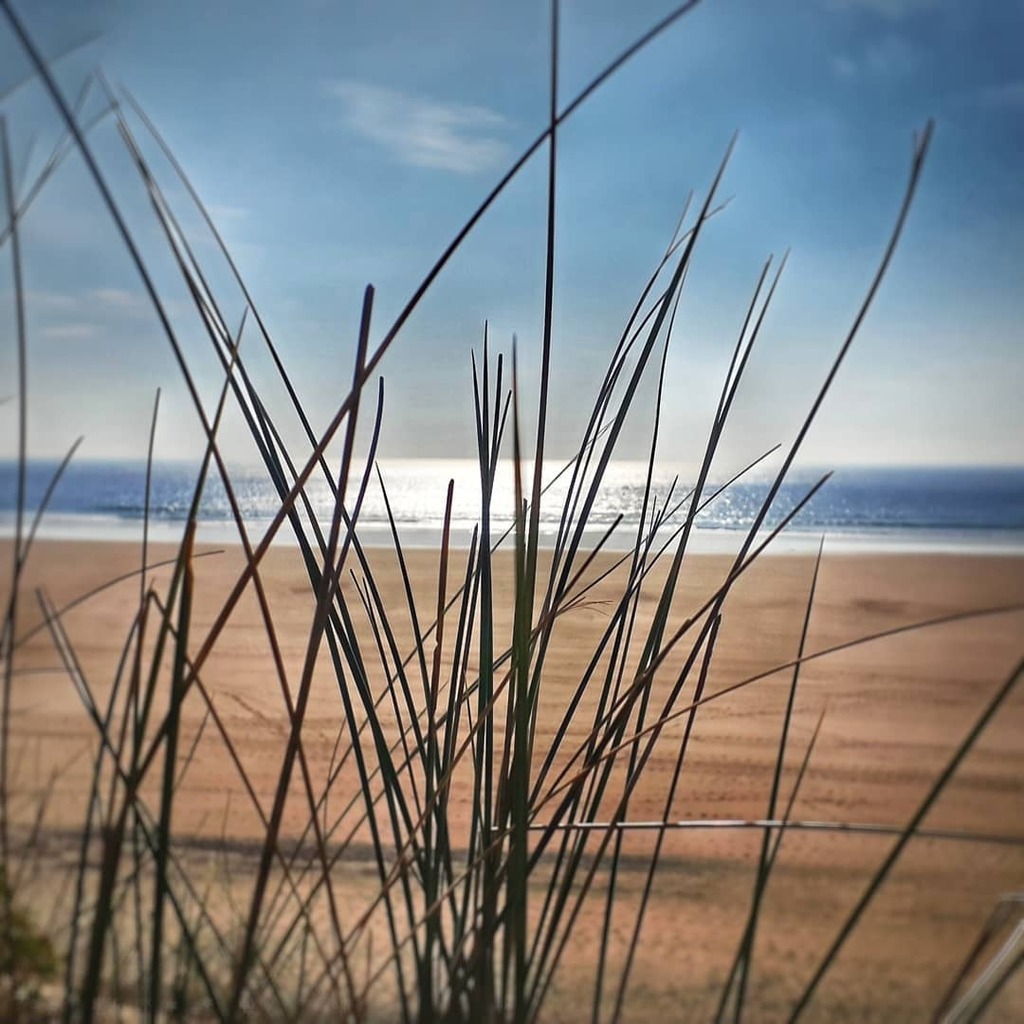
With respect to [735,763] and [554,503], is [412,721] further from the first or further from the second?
[735,763]

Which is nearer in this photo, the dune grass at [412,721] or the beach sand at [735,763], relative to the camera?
the dune grass at [412,721]

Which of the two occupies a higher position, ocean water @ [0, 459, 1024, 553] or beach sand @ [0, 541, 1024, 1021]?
ocean water @ [0, 459, 1024, 553]

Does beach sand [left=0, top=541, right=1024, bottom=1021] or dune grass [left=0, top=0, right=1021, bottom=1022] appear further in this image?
beach sand [left=0, top=541, right=1024, bottom=1021]

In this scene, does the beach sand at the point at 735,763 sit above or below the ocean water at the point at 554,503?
below

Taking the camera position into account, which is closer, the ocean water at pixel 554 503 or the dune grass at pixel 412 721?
the dune grass at pixel 412 721

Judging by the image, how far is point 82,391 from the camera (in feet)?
2.83

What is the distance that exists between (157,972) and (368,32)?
711 mm

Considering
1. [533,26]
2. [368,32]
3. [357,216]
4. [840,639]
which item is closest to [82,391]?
[357,216]

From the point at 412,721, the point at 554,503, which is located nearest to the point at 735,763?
the point at 554,503

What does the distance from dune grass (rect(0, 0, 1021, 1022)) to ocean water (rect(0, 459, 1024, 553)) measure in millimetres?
27

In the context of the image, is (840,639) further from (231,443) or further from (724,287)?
(231,443)

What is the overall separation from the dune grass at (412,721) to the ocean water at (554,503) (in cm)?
3

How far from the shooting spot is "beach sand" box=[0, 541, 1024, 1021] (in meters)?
0.81

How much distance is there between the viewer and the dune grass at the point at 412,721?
1.32 feet
